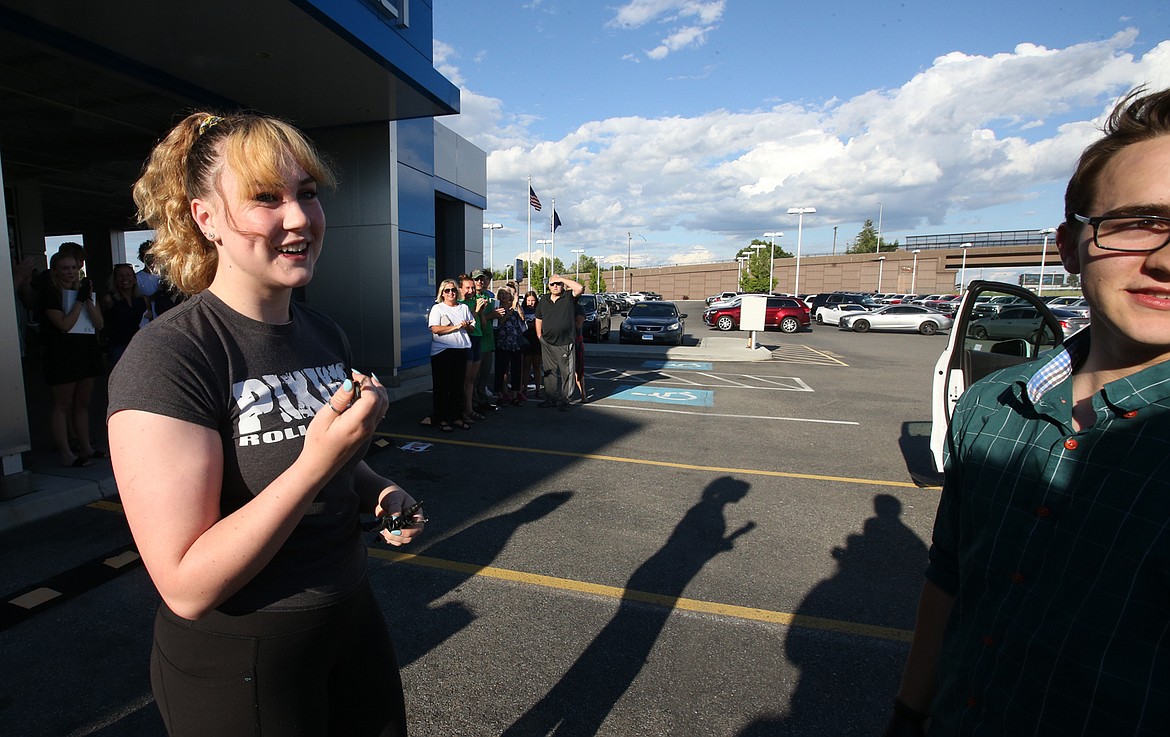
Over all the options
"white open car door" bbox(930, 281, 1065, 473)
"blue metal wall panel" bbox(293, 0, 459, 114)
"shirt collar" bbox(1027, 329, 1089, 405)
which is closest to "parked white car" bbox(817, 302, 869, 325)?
"white open car door" bbox(930, 281, 1065, 473)

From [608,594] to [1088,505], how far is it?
9.21 ft

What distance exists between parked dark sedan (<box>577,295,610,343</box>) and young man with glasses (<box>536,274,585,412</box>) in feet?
35.0

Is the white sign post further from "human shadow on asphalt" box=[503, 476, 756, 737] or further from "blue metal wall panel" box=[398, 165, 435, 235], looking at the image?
"human shadow on asphalt" box=[503, 476, 756, 737]

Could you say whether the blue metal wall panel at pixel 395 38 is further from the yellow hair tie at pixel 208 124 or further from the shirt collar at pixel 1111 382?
the shirt collar at pixel 1111 382

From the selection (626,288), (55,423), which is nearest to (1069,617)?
(55,423)

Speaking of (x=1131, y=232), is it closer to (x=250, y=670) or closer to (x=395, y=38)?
(x=250, y=670)

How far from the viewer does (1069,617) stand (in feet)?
3.42

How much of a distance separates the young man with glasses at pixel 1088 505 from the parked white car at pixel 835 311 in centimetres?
3248

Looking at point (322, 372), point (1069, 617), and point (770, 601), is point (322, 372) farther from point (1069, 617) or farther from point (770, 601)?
point (770, 601)

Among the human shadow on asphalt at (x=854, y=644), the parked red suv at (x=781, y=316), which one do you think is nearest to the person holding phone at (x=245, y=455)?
the human shadow on asphalt at (x=854, y=644)

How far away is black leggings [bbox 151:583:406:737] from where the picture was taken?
1237 millimetres

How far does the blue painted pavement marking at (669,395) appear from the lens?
31.9 feet

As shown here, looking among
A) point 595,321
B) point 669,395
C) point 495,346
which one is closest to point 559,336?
point 495,346

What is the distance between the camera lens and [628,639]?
121 inches
